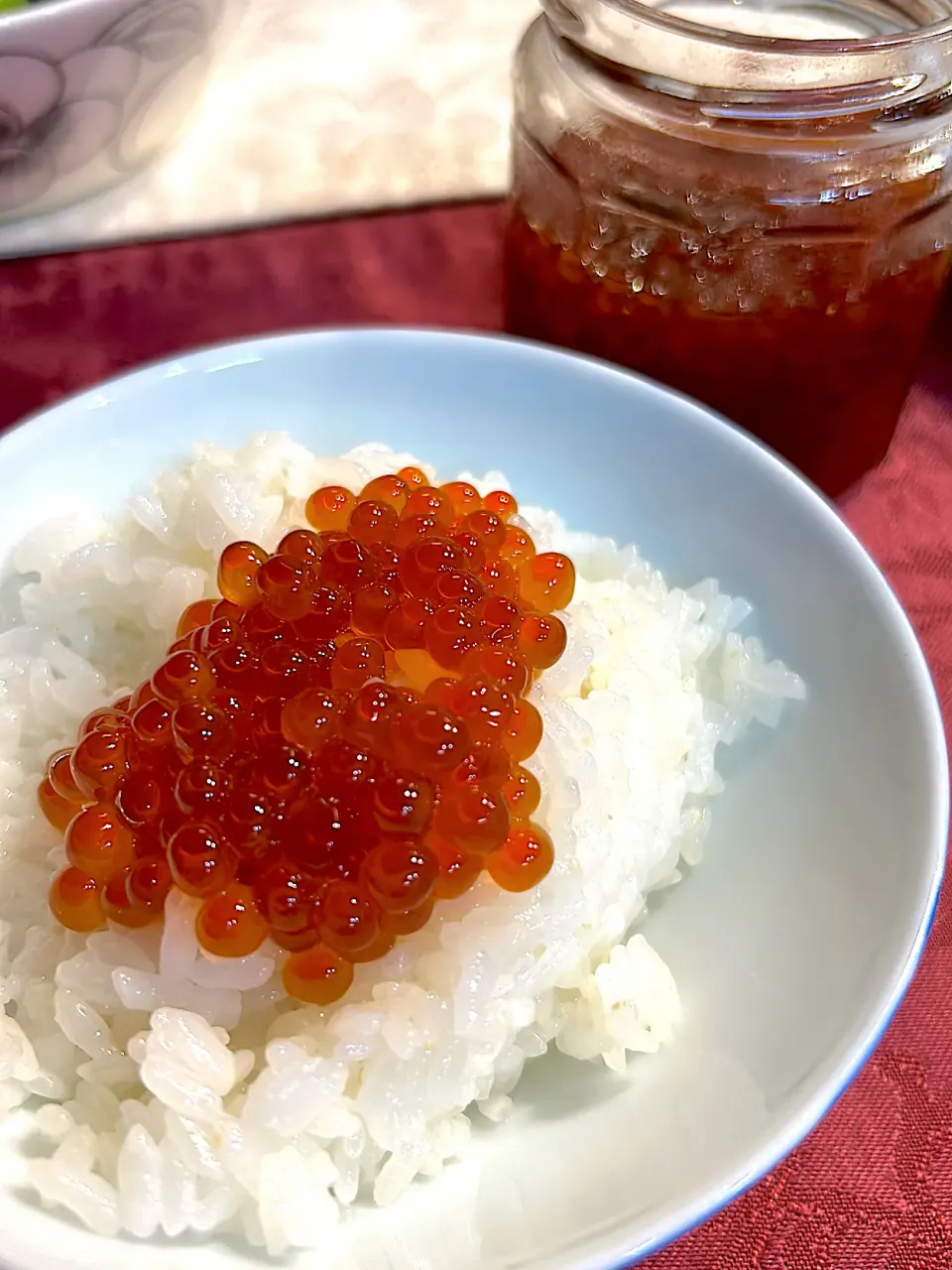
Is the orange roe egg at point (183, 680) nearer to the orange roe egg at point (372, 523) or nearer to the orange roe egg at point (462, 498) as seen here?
the orange roe egg at point (372, 523)

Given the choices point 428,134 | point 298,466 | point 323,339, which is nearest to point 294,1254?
point 298,466

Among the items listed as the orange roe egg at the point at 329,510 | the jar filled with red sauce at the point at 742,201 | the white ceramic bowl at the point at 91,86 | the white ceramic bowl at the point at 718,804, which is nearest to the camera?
the white ceramic bowl at the point at 718,804

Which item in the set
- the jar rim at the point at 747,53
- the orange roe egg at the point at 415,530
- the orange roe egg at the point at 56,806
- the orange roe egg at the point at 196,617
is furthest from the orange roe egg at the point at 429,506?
the jar rim at the point at 747,53

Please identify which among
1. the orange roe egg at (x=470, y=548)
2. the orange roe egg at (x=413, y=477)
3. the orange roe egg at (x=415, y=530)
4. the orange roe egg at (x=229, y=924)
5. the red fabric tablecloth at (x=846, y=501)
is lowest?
the red fabric tablecloth at (x=846, y=501)

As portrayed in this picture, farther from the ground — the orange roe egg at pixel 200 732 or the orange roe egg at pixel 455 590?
the orange roe egg at pixel 455 590

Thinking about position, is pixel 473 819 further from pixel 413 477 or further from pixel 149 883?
pixel 413 477

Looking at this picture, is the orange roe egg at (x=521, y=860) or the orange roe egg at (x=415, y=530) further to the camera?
the orange roe egg at (x=415, y=530)

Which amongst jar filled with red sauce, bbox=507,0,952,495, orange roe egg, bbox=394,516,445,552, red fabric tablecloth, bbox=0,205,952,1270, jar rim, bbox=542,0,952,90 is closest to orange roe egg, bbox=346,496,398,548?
orange roe egg, bbox=394,516,445,552
